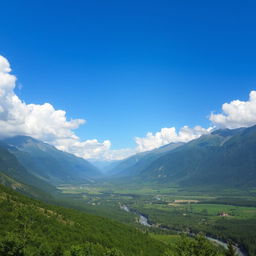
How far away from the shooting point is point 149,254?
5861 inches

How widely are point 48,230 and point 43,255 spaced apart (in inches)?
1730

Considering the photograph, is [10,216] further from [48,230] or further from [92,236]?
[92,236]

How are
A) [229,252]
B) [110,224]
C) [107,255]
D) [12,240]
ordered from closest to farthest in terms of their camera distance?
[229,252], [12,240], [107,255], [110,224]

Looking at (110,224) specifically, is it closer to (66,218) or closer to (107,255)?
(66,218)

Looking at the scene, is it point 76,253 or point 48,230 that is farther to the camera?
point 48,230

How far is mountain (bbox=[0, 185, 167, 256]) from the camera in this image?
105188mm

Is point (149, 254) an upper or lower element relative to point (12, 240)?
lower

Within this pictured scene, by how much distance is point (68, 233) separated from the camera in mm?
138125

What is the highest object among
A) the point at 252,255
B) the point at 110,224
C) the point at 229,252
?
the point at 229,252

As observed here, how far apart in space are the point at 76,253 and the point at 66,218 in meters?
77.5

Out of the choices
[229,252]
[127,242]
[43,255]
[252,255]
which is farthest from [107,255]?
[252,255]

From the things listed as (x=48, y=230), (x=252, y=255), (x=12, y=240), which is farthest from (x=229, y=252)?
(x=252, y=255)

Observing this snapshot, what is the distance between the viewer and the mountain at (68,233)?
105 metres

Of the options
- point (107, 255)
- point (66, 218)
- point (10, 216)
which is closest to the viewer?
point (107, 255)
